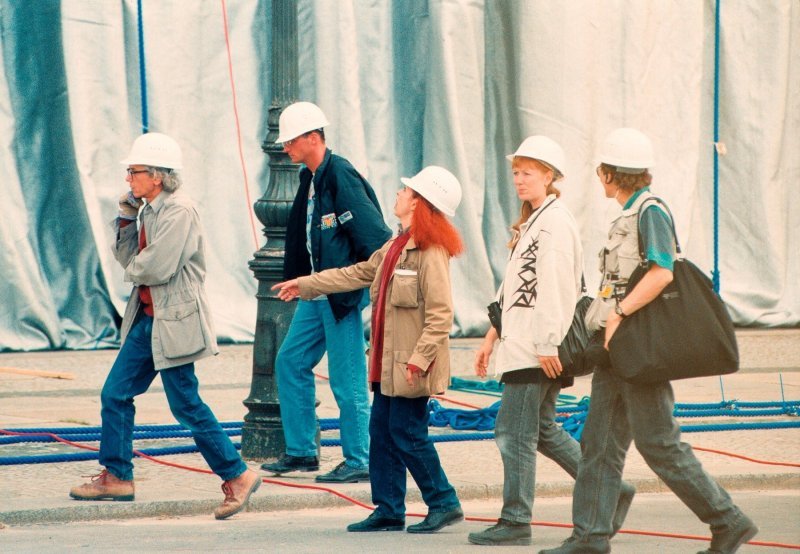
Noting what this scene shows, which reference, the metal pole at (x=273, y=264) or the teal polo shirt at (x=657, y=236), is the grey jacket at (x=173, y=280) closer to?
the metal pole at (x=273, y=264)

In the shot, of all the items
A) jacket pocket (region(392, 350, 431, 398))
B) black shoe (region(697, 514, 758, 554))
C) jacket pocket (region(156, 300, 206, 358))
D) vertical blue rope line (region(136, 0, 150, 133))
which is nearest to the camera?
black shoe (region(697, 514, 758, 554))

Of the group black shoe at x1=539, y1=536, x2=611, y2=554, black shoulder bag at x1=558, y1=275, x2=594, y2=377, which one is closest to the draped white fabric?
black shoulder bag at x1=558, y1=275, x2=594, y2=377

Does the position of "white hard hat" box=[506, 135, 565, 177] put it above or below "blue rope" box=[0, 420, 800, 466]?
above

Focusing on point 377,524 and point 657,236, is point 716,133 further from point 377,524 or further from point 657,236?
point 657,236

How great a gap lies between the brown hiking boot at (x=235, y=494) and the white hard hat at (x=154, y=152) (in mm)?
1539

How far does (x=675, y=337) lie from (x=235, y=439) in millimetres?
3915

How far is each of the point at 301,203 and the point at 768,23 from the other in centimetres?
785

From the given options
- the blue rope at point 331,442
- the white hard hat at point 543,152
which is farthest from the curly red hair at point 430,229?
the blue rope at point 331,442

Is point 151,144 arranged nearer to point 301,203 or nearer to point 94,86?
point 301,203

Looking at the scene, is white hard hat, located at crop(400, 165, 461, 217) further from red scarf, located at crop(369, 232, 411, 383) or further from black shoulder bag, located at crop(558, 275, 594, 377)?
black shoulder bag, located at crop(558, 275, 594, 377)

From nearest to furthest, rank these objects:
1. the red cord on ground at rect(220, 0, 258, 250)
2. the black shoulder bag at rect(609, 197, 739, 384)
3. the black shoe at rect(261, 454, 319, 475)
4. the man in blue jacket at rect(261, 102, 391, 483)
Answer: the black shoulder bag at rect(609, 197, 739, 384), the man in blue jacket at rect(261, 102, 391, 483), the black shoe at rect(261, 454, 319, 475), the red cord on ground at rect(220, 0, 258, 250)

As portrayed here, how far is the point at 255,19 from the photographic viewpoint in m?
12.7

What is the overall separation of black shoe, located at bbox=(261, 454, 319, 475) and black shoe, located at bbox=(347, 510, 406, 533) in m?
1.20

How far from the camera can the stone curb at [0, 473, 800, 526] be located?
23.0ft
